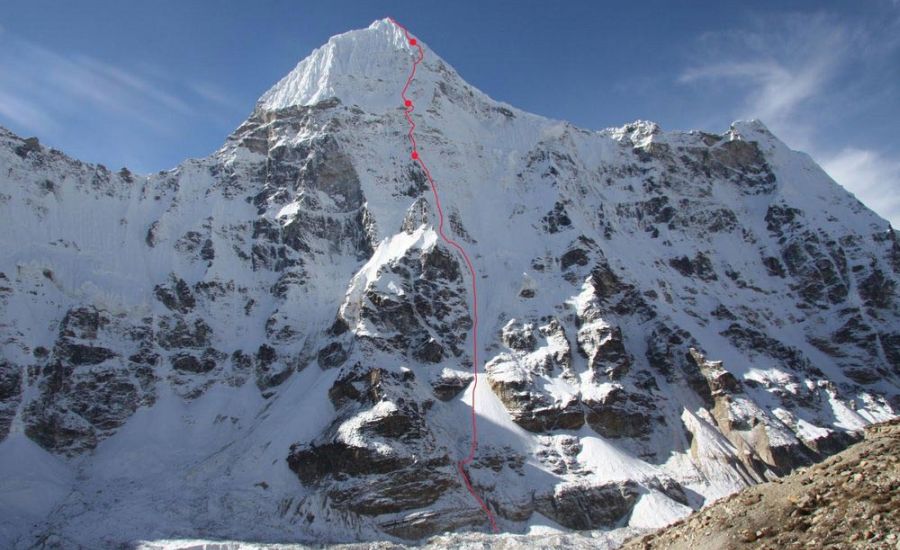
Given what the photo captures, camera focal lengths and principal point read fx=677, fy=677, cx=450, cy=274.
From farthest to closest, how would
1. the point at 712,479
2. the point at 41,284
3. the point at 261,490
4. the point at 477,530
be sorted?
the point at 41,284 < the point at 712,479 < the point at 261,490 < the point at 477,530

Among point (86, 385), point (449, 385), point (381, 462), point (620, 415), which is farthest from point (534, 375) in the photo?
point (86, 385)

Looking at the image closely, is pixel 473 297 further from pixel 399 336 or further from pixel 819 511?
pixel 819 511

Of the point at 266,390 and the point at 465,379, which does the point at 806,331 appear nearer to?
the point at 465,379

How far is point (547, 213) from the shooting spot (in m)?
168

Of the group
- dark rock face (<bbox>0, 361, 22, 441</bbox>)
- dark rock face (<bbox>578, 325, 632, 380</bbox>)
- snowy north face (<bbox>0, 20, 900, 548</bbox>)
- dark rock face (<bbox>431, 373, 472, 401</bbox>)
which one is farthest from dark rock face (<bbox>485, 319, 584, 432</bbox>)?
dark rock face (<bbox>0, 361, 22, 441</bbox>)

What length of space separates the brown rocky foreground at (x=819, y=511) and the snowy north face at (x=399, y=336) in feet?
230

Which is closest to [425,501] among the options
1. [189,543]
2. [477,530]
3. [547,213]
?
[477,530]

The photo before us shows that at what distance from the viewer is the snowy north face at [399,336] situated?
102 m

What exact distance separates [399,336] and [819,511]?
108 metres

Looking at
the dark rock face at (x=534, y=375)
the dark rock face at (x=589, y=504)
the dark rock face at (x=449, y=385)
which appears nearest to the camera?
the dark rock face at (x=589, y=504)

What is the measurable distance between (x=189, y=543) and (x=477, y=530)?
1492 inches

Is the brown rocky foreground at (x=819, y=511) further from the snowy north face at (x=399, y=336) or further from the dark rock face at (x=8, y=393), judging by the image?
the dark rock face at (x=8, y=393)

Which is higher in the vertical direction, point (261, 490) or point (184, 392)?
point (184, 392)

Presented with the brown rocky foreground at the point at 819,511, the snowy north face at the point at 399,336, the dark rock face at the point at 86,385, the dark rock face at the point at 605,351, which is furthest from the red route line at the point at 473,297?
the brown rocky foreground at the point at 819,511
